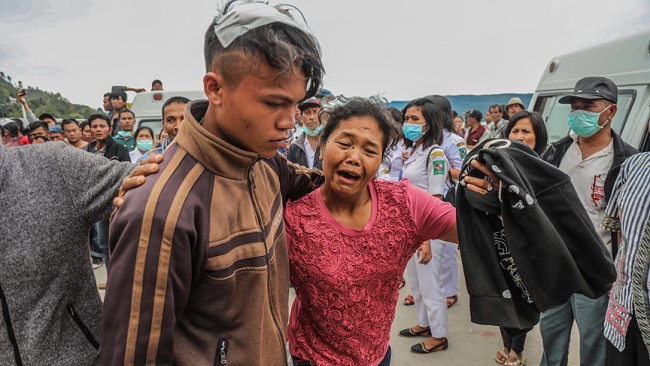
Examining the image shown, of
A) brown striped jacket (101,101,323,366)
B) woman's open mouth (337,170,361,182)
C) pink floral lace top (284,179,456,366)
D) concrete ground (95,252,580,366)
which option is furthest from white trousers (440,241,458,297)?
brown striped jacket (101,101,323,366)

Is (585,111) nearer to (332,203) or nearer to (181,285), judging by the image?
(332,203)

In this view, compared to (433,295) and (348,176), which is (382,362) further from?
(433,295)

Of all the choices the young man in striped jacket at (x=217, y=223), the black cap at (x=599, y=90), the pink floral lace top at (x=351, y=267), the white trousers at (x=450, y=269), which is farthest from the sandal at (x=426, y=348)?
the young man in striped jacket at (x=217, y=223)

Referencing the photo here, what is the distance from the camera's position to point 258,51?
3.47ft

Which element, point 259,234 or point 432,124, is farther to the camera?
point 432,124

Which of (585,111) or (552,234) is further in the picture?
(585,111)

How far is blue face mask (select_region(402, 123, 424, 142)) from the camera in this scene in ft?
12.6

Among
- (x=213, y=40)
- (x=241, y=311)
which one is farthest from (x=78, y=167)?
(x=241, y=311)

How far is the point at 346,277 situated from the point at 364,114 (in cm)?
73

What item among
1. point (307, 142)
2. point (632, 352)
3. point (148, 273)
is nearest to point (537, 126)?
point (632, 352)

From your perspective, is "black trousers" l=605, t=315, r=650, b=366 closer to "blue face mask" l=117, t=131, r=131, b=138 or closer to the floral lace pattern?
the floral lace pattern

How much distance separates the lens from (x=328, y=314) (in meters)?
1.62

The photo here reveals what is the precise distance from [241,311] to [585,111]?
9.74ft

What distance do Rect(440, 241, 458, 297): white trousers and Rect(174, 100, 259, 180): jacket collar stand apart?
3.54 metres
